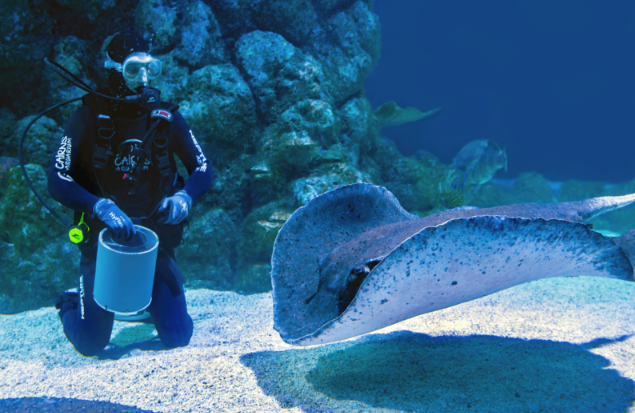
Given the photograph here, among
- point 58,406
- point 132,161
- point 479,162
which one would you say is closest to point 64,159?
point 132,161

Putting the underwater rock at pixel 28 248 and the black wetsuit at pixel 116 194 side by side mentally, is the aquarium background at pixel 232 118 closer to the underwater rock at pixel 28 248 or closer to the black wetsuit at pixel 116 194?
the underwater rock at pixel 28 248

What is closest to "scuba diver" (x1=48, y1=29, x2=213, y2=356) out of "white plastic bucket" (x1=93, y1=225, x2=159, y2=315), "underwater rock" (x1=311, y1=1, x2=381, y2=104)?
"white plastic bucket" (x1=93, y1=225, x2=159, y2=315)

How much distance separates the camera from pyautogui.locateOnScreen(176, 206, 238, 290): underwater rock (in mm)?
4918

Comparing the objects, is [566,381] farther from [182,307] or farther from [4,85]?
[4,85]

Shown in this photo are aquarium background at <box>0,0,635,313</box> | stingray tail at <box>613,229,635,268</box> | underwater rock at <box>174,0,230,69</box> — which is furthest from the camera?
underwater rock at <box>174,0,230,69</box>

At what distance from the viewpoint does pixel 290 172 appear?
17.4ft

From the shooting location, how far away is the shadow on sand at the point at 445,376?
174 cm

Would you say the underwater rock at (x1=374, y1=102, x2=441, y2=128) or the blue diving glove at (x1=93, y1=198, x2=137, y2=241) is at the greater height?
the blue diving glove at (x1=93, y1=198, x2=137, y2=241)

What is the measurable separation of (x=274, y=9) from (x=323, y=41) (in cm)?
128

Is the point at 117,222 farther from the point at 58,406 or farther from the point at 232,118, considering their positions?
the point at 232,118

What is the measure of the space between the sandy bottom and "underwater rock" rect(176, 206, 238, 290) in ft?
4.88

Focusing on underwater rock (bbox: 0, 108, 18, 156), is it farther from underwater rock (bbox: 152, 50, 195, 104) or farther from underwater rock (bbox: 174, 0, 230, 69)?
underwater rock (bbox: 174, 0, 230, 69)

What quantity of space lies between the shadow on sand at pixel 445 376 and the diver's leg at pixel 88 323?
1460 mm

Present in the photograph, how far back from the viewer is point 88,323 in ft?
9.43
